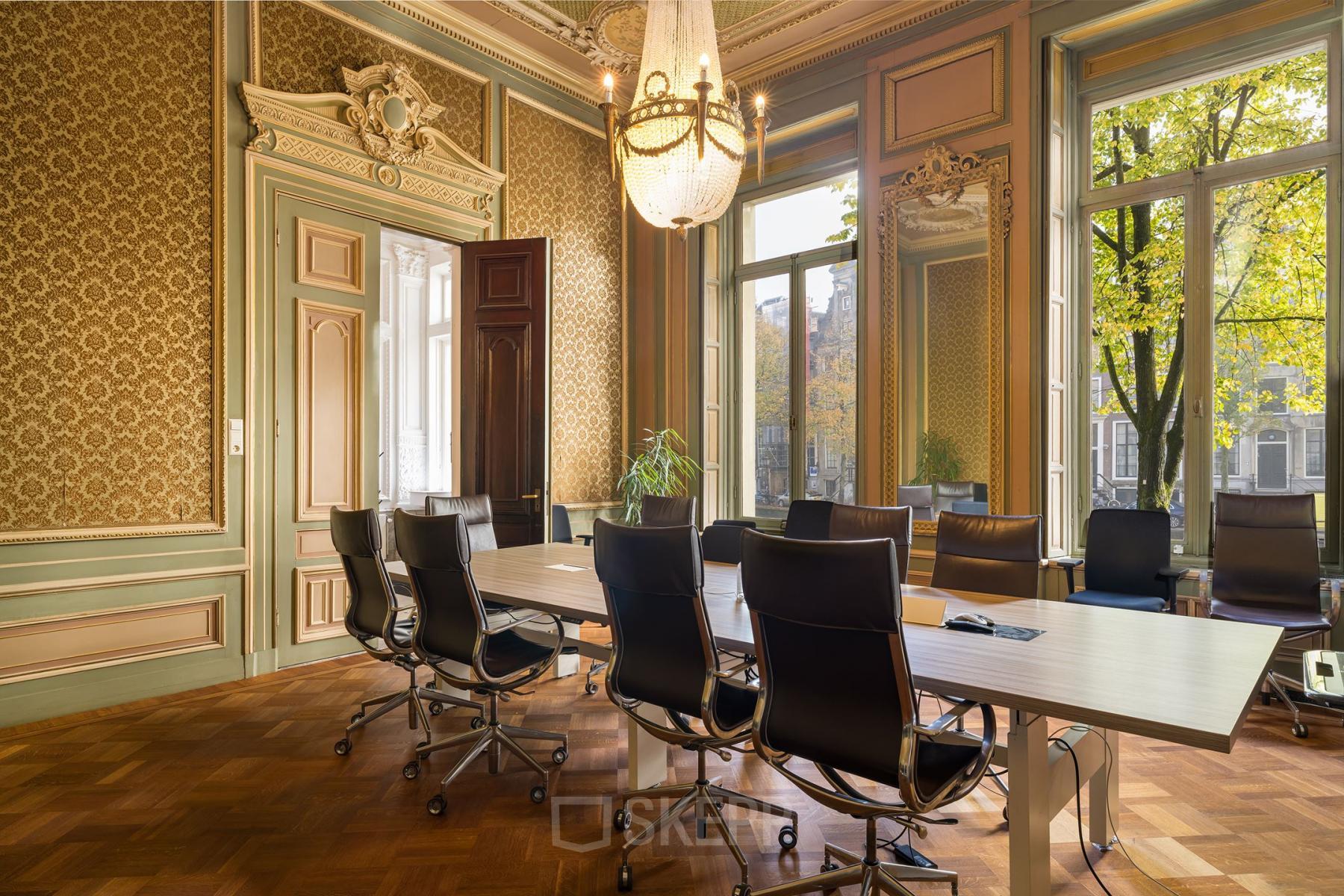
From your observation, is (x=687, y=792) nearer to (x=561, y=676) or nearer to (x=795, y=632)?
(x=795, y=632)

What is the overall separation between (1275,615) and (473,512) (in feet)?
13.7

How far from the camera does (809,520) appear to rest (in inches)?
164

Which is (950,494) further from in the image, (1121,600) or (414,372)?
(414,372)

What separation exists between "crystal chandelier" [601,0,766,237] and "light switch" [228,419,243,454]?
2557 millimetres

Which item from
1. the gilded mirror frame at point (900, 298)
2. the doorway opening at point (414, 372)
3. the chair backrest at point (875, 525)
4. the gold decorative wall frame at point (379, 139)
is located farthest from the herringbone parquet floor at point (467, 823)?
the doorway opening at point (414, 372)

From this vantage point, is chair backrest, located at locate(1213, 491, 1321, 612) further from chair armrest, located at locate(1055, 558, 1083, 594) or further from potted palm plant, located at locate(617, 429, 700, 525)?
potted palm plant, located at locate(617, 429, 700, 525)

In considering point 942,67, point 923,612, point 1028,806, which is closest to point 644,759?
point 923,612

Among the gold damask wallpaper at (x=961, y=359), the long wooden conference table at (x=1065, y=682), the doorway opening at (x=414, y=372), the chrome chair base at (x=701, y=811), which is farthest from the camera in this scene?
the doorway opening at (x=414, y=372)

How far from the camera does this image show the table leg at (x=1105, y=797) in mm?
2430

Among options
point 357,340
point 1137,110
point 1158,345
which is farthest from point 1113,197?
point 357,340

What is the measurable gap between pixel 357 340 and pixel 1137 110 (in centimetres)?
518

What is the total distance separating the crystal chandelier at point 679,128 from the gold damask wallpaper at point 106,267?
8.01 ft

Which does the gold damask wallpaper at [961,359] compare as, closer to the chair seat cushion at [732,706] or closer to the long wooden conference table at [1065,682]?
the long wooden conference table at [1065,682]

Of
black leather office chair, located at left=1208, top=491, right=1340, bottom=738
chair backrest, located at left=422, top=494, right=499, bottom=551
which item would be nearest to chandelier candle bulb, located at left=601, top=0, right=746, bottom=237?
chair backrest, located at left=422, top=494, right=499, bottom=551
